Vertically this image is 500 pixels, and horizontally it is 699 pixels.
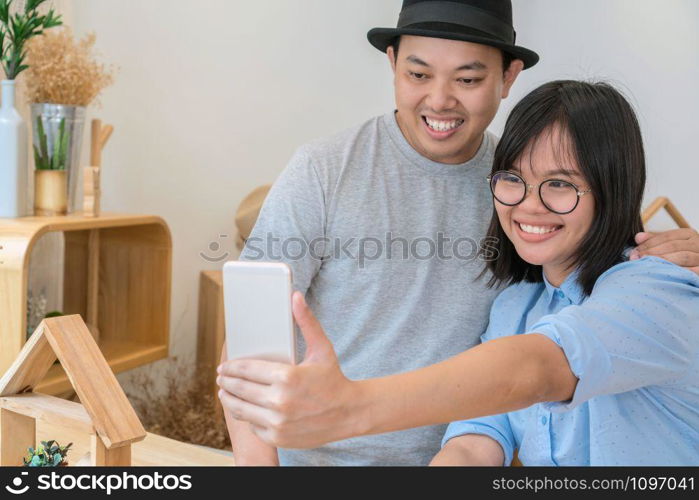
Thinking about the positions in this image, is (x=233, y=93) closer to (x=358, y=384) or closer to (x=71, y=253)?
(x=71, y=253)

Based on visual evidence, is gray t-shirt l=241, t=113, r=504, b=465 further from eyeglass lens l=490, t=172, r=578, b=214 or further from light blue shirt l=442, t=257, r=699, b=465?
eyeglass lens l=490, t=172, r=578, b=214

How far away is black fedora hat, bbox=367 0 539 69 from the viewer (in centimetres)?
144

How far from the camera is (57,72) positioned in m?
2.34

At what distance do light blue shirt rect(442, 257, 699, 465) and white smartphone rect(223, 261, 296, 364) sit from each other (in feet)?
1.16

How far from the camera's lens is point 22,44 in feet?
7.22

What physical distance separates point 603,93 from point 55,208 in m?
1.76

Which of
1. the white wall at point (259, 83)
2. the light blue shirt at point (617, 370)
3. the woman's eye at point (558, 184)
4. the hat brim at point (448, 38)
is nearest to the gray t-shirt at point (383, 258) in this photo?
the light blue shirt at point (617, 370)

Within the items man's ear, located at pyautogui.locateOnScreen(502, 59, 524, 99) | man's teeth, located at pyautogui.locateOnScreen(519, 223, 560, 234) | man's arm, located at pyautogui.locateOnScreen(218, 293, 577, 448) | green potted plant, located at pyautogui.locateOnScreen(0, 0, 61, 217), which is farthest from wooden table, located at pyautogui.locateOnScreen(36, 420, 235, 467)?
green potted plant, located at pyautogui.locateOnScreen(0, 0, 61, 217)

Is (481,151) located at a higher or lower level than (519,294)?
higher

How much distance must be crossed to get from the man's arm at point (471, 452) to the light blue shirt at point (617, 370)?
1 cm

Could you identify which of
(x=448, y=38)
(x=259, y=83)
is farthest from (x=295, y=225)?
(x=259, y=83)

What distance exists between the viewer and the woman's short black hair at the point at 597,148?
1.17 metres

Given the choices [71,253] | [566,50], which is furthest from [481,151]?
[566,50]

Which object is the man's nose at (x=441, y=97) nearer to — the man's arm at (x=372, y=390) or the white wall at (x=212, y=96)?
the man's arm at (x=372, y=390)
